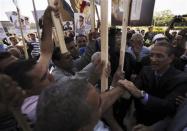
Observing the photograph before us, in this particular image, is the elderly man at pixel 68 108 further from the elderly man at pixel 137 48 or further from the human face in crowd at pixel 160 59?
the elderly man at pixel 137 48

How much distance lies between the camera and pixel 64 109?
121cm

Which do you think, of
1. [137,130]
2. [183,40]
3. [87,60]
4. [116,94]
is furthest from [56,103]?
[183,40]

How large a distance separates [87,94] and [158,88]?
1.37 metres

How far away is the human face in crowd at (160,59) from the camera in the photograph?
2711 millimetres

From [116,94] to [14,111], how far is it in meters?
0.69

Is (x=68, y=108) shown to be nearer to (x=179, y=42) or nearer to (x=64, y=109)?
(x=64, y=109)

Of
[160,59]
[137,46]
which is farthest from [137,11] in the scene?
[137,46]

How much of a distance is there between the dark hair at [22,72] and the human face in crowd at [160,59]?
1.28m

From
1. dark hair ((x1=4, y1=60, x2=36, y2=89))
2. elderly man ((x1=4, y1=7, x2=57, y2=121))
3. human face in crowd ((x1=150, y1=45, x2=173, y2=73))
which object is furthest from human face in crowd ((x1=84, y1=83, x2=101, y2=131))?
human face in crowd ((x1=150, y1=45, x2=173, y2=73))

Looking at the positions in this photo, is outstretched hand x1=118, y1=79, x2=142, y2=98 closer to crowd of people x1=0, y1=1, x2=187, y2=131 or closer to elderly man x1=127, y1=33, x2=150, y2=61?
crowd of people x1=0, y1=1, x2=187, y2=131

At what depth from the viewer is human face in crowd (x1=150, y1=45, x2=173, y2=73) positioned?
271 cm

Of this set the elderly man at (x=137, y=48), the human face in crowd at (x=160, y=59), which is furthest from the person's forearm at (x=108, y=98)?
the elderly man at (x=137, y=48)

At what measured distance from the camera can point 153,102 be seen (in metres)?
Answer: 2.38

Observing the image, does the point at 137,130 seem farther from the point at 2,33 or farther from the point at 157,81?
the point at 2,33
